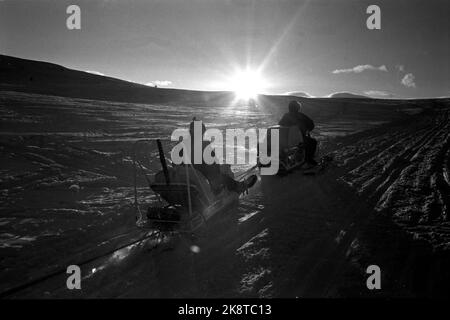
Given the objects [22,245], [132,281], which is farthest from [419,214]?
[22,245]

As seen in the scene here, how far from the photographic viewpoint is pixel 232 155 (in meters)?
13.6

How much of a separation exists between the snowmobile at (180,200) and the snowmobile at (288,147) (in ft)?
14.4

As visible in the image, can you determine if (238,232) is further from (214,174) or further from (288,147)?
(288,147)

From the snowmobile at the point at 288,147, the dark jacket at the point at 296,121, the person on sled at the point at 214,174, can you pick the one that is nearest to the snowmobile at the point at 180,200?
the person on sled at the point at 214,174

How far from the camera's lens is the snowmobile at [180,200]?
540cm

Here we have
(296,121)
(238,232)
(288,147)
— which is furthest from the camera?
(296,121)

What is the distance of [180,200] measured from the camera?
226 inches

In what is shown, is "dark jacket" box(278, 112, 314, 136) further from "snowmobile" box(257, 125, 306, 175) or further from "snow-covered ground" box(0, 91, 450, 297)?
"snow-covered ground" box(0, 91, 450, 297)

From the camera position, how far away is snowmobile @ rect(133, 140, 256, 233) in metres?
5.40

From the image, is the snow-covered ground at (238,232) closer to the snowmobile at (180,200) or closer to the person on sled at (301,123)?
the snowmobile at (180,200)

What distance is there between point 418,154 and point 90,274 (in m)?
11.5

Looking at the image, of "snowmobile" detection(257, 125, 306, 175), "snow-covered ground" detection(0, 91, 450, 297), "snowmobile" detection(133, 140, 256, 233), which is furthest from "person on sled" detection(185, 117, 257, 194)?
"snowmobile" detection(257, 125, 306, 175)

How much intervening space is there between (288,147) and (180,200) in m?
5.54

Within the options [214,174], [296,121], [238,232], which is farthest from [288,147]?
[238,232]
